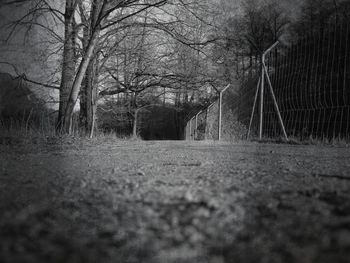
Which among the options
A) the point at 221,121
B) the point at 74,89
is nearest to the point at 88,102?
the point at 74,89

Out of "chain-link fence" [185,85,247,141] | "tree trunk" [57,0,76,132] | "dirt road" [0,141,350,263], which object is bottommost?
"dirt road" [0,141,350,263]

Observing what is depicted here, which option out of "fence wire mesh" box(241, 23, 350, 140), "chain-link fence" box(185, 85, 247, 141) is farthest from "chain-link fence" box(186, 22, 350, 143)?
"chain-link fence" box(185, 85, 247, 141)

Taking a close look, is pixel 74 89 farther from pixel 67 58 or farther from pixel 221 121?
pixel 221 121

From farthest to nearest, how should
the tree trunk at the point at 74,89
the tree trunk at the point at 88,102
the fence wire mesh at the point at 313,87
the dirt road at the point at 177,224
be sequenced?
the tree trunk at the point at 88,102 < the tree trunk at the point at 74,89 < the fence wire mesh at the point at 313,87 < the dirt road at the point at 177,224

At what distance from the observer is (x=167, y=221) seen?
525mm

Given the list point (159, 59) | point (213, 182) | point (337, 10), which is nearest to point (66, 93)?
point (159, 59)

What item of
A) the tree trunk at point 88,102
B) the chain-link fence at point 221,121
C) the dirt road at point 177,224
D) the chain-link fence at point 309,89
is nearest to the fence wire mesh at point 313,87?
the chain-link fence at point 309,89

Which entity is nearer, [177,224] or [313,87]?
[177,224]

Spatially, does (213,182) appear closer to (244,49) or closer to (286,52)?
(286,52)

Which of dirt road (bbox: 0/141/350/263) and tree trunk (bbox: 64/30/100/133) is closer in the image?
dirt road (bbox: 0/141/350/263)

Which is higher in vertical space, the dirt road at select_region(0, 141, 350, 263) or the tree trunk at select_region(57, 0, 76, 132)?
the tree trunk at select_region(57, 0, 76, 132)

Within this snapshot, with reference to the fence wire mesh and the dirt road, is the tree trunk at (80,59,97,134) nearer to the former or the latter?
the fence wire mesh

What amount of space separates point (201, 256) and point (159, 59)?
9325 millimetres

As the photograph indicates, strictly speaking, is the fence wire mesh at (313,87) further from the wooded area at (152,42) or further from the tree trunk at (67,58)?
the tree trunk at (67,58)
